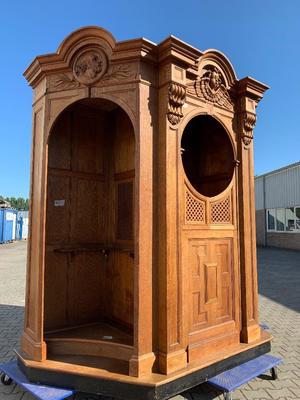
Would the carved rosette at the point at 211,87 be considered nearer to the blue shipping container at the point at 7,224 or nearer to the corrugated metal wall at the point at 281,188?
the corrugated metal wall at the point at 281,188

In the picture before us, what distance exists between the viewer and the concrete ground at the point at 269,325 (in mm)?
3117

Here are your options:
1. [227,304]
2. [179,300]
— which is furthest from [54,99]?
[227,304]

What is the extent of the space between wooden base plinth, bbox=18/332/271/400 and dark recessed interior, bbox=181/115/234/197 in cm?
198

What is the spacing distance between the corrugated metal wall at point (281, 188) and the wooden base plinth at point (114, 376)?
17.4 metres

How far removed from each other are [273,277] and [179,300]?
336 inches

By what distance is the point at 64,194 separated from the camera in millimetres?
3951

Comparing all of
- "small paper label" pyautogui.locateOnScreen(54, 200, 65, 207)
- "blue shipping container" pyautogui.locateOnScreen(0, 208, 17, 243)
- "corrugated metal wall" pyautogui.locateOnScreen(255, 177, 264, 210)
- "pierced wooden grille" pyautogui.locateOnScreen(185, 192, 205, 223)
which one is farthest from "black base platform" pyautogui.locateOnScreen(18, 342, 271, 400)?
"blue shipping container" pyautogui.locateOnScreen(0, 208, 17, 243)

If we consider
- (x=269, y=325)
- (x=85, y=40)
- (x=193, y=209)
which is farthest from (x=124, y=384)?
(x=269, y=325)

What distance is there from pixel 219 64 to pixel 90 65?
1346mm

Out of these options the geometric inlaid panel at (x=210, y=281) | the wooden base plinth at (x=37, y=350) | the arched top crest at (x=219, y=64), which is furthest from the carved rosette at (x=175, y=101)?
the wooden base plinth at (x=37, y=350)

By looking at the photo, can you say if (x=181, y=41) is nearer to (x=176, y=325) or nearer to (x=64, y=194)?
(x=64, y=194)

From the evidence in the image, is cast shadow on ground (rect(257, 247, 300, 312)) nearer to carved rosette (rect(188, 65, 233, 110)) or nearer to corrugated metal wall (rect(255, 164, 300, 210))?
carved rosette (rect(188, 65, 233, 110))

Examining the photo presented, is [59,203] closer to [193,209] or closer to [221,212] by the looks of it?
[193,209]

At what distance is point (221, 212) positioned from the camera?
3447 millimetres
